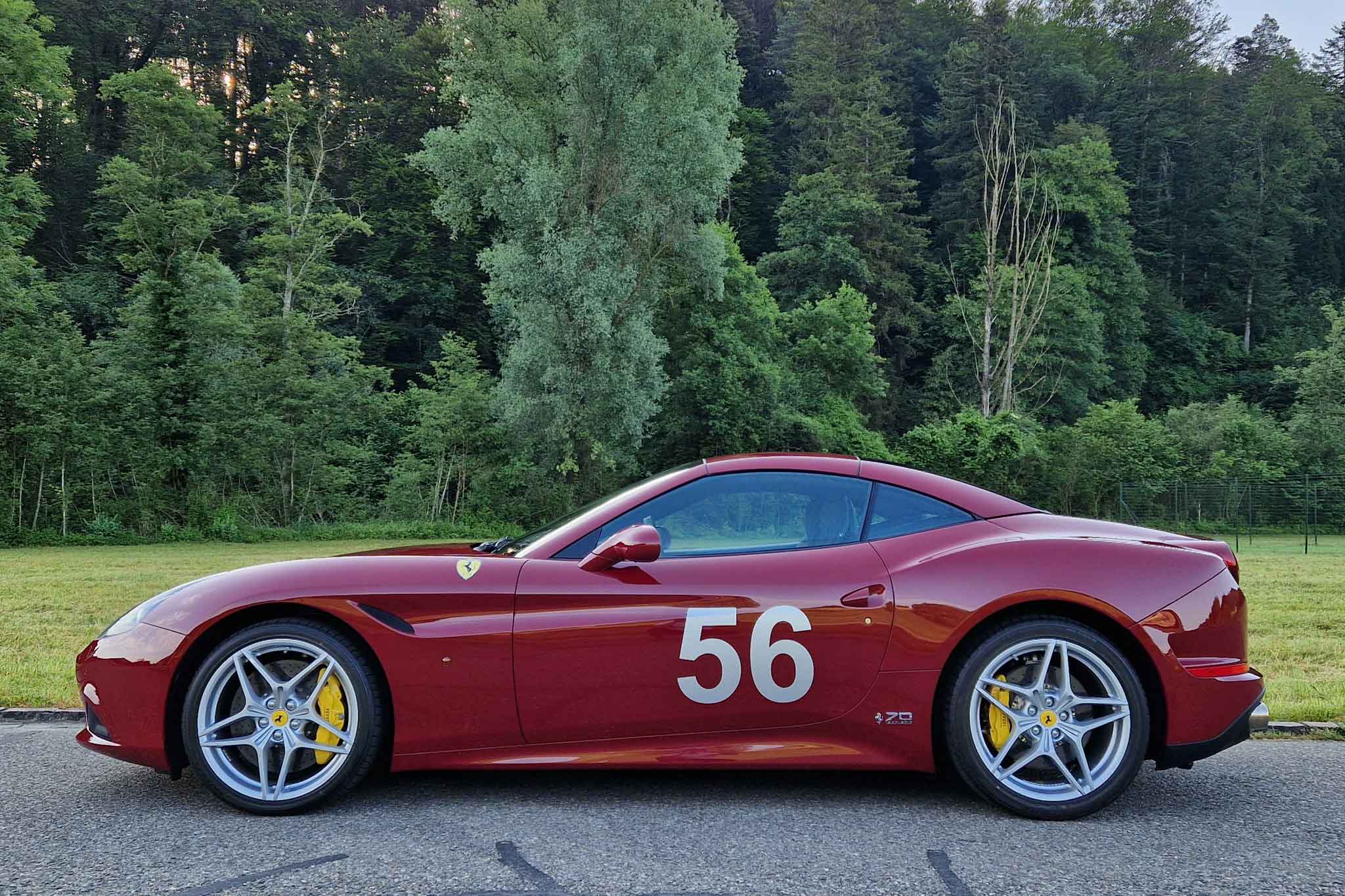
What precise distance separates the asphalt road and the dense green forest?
66.4ft

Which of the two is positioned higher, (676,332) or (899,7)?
(899,7)

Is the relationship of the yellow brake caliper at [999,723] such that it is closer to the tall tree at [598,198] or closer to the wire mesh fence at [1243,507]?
the tall tree at [598,198]

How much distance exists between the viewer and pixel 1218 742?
3721 millimetres

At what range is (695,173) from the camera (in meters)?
27.4

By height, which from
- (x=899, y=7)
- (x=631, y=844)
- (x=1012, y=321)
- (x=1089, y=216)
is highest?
(x=899, y=7)

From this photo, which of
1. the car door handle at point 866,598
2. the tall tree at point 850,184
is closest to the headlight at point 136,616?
the car door handle at point 866,598

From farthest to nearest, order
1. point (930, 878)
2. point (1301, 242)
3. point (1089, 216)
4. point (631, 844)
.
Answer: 1. point (1301, 242)
2. point (1089, 216)
3. point (631, 844)
4. point (930, 878)

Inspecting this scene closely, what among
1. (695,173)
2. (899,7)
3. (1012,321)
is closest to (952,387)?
(1012,321)

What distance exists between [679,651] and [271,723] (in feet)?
4.90

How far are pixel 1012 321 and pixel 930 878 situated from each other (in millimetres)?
39742

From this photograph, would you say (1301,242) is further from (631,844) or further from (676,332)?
(631,844)

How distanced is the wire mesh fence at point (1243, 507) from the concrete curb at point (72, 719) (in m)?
24.3

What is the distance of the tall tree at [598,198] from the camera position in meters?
26.9

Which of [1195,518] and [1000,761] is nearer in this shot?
[1000,761]
